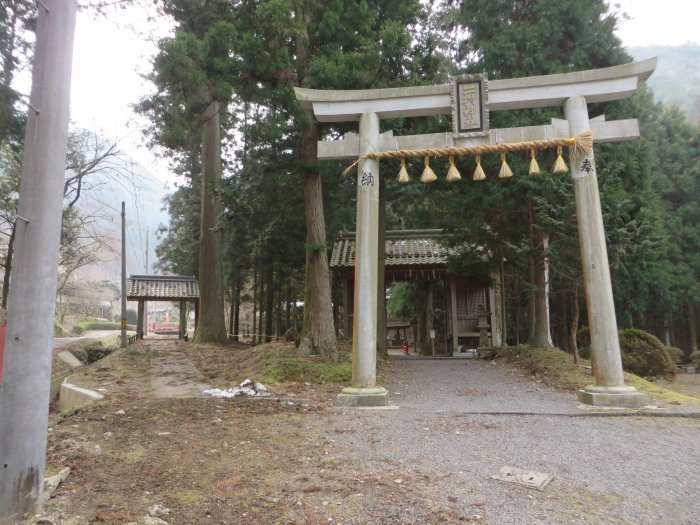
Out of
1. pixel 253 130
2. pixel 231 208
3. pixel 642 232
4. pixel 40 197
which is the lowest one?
pixel 40 197

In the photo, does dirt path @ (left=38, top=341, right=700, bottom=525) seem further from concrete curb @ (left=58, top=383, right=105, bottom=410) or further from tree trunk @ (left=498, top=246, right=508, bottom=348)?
tree trunk @ (left=498, top=246, right=508, bottom=348)

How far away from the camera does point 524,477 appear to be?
11.5 feet

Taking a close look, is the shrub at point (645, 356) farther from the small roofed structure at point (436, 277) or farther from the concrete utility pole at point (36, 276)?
the concrete utility pole at point (36, 276)

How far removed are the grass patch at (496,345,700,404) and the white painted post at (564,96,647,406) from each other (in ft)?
2.85

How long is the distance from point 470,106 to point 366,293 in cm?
298

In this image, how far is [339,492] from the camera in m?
3.25

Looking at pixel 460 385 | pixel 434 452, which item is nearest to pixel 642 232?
pixel 460 385

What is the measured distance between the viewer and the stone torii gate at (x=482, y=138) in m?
6.36

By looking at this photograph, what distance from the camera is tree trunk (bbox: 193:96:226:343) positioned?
1577 centimetres

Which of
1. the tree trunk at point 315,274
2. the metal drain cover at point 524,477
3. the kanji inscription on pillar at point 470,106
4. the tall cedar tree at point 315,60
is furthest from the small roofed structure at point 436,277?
the metal drain cover at point 524,477

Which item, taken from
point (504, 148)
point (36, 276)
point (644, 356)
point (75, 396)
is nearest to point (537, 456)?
point (36, 276)

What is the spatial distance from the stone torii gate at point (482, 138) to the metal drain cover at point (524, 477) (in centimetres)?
271

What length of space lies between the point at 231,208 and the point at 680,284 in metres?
14.3

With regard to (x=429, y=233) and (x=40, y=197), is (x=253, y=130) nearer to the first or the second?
(x=40, y=197)
